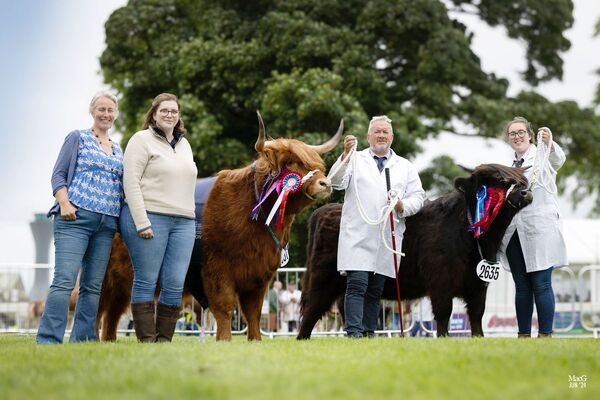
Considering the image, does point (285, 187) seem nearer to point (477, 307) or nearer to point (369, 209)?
point (369, 209)

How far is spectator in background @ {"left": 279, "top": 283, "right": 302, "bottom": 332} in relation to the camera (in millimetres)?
14180

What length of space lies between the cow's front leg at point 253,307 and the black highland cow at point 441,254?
91 cm

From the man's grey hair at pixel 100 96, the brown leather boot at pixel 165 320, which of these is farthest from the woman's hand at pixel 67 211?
the brown leather boot at pixel 165 320

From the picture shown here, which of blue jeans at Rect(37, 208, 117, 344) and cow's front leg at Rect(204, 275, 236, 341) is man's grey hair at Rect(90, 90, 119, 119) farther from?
cow's front leg at Rect(204, 275, 236, 341)

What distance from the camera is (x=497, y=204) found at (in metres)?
8.22

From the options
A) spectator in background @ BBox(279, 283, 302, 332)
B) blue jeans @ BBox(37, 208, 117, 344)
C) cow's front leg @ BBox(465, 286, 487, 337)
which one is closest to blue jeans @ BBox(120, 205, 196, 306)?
blue jeans @ BBox(37, 208, 117, 344)

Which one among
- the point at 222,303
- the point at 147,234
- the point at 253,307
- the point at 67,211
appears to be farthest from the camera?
the point at 253,307

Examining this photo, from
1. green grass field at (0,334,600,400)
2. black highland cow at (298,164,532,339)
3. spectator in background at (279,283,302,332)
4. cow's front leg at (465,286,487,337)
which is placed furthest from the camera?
spectator in background at (279,283,302,332)

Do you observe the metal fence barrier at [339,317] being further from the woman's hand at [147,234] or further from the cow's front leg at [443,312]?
the woman's hand at [147,234]

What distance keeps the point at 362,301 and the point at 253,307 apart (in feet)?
3.44

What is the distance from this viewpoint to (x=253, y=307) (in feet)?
26.5

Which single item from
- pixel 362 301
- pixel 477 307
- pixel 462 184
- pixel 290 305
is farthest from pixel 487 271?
pixel 290 305

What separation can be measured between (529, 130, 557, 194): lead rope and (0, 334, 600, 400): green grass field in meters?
2.56

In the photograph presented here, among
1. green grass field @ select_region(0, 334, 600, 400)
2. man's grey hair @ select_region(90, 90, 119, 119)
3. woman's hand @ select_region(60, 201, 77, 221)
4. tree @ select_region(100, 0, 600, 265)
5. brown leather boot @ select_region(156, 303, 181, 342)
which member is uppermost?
tree @ select_region(100, 0, 600, 265)
